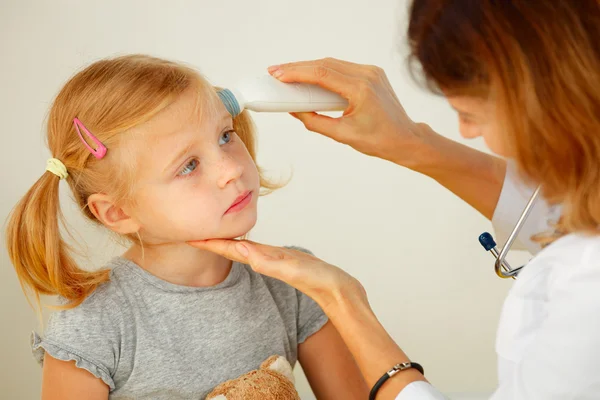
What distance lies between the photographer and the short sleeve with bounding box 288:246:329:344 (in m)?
1.38

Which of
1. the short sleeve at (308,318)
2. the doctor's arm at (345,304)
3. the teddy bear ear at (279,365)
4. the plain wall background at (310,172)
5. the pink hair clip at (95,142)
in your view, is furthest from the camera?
the plain wall background at (310,172)

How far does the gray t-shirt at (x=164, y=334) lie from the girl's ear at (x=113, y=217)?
68mm

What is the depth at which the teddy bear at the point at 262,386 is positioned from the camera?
118 cm

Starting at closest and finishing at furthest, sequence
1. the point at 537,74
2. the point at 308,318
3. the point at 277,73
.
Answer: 1. the point at 537,74
2. the point at 277,73
3. the point at 308,318

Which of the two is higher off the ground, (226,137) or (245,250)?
(226,137)

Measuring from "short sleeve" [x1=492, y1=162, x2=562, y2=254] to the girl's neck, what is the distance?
1.78 ft

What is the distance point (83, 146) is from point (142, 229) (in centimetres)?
18

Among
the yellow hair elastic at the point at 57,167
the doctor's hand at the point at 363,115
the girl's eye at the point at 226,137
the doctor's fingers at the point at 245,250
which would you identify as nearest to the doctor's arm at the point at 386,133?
the doctor's hand at the point at 363,115

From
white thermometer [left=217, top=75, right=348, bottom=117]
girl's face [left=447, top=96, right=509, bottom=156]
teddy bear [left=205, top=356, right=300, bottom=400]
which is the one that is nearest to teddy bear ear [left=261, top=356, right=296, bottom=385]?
teddy bear [left=205, top=356, right=300, bottom=400]

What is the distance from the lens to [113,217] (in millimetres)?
1218

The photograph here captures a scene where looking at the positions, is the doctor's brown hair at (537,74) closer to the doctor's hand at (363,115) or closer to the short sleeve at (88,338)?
the doctor's hand at (363,115)

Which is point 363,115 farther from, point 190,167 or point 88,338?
point 88,338

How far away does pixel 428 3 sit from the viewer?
864 millimetres

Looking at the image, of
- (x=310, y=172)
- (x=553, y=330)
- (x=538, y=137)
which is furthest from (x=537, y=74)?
(x=310, y=172)
